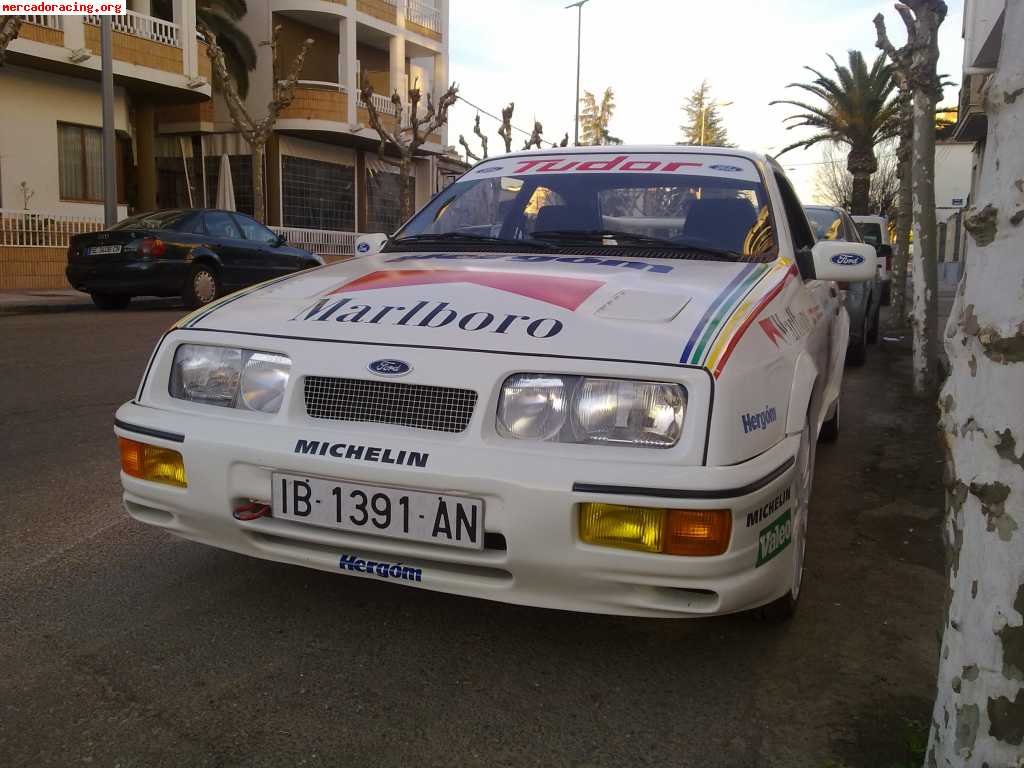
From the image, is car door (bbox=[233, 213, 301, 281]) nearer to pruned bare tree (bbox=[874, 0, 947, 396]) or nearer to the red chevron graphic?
pruned bare tree (bbox=[874, 0, 947, 396])

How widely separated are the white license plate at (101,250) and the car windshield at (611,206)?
9.54 meters

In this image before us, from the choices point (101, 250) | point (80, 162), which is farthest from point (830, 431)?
point (80, 162)

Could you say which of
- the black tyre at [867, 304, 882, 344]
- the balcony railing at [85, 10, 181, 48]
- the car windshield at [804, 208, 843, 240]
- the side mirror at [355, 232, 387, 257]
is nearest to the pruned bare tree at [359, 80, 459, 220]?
the balcony railing at [85, 10, 181, 48]

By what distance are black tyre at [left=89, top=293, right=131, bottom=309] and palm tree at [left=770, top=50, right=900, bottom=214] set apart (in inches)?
760

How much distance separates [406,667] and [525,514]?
593 millimetres

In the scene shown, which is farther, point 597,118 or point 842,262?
point 597,118

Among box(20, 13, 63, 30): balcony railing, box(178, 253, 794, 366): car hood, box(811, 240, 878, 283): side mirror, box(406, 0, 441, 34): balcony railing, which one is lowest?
box(178, 253, 794, 366): car hood

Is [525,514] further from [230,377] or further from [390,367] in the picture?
[230,377]

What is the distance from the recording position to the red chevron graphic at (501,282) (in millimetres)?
2619

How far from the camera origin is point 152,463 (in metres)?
2.64

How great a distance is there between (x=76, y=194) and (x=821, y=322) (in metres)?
18.4

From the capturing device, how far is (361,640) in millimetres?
2594

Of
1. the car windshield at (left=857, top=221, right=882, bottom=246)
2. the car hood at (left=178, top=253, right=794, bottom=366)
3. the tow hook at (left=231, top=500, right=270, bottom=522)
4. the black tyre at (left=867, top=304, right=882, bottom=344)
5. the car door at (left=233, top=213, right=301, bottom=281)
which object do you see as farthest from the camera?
the car door at (left=233, top=213, right=301, bottom=281)

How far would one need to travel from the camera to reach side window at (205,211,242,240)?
13.2 meters
